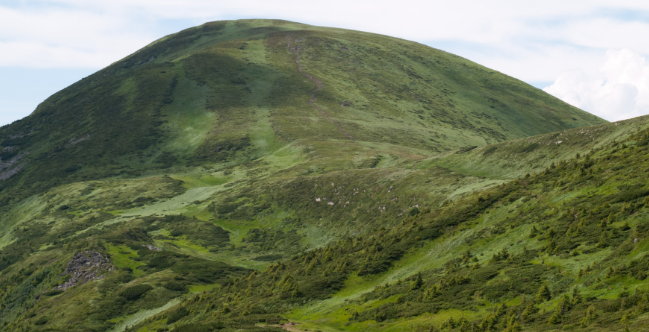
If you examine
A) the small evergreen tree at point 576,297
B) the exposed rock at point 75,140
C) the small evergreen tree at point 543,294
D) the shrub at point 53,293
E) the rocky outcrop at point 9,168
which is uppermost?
the exposed rock at point 75,140

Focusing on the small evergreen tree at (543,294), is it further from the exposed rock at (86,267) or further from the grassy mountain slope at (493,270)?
the exposed rock at (86,267)

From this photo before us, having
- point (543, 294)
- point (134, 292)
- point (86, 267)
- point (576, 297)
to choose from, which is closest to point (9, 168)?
point (86, 267)

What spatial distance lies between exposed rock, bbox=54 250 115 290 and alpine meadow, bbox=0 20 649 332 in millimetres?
279

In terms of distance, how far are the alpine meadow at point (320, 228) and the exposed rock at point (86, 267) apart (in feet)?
0.92

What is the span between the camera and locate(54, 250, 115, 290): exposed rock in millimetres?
62281

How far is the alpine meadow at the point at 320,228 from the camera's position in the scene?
29.4 m

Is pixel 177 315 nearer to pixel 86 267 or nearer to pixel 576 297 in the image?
pixel 86 267

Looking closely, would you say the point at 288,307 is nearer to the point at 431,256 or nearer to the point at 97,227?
the point at 431,256

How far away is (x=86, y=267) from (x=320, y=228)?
35.4 m

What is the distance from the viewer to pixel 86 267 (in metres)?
64.4

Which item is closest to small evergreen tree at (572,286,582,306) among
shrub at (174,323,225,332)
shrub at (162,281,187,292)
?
shrub at (174,323,225,332)

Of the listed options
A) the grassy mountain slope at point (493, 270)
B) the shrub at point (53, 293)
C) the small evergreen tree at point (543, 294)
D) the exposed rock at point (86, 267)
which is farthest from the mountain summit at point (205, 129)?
the small evergreen tree at point (543, 294)

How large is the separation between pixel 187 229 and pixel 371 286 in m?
57.9

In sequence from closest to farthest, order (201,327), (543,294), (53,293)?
1. (543,294)
2. (201,327)
3. (53,293)
